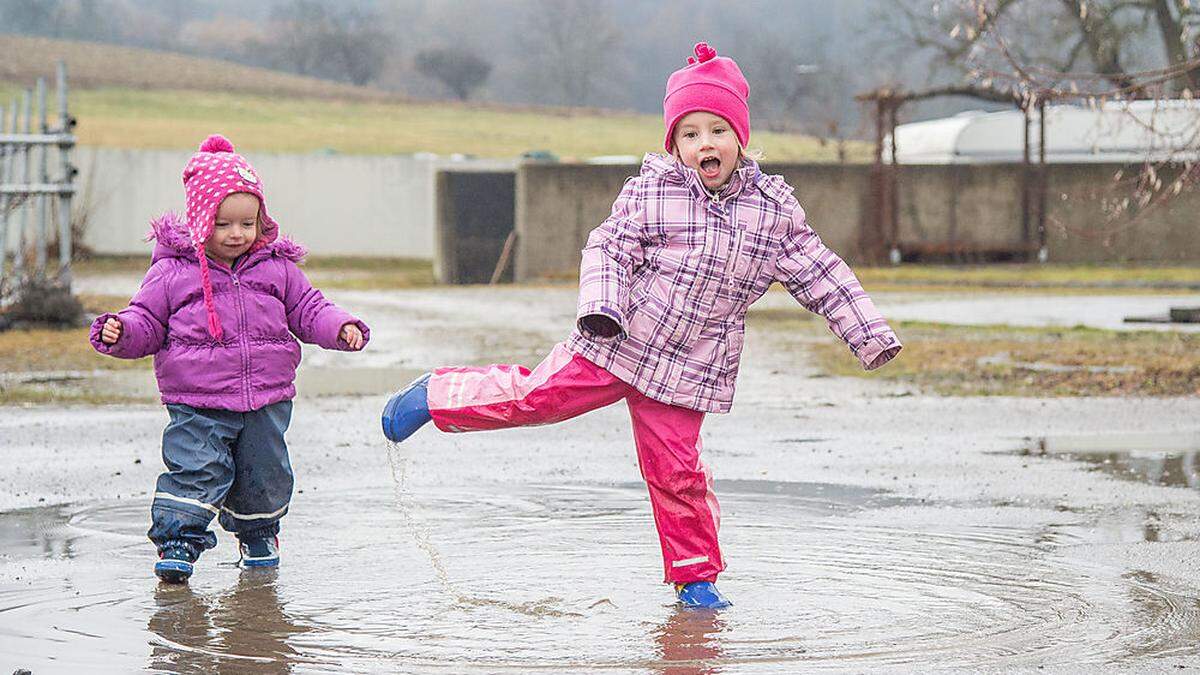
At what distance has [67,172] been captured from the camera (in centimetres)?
1590

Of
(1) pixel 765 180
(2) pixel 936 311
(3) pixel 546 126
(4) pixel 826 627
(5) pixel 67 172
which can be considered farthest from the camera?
(3) pixel 546 126

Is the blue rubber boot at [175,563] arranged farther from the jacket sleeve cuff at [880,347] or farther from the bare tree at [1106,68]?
the bare tree at [1106,68]

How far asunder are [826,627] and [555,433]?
472 cm

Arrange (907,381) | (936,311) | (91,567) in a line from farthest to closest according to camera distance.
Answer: (936,311) → (907,381) → (91,567)

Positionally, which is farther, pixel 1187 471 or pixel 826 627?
pixel 1187 471

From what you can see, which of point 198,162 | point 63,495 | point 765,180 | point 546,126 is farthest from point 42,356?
point 546,126

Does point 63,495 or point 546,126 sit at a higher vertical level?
point 546,126

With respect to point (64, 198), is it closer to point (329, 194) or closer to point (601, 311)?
point (601, 311)

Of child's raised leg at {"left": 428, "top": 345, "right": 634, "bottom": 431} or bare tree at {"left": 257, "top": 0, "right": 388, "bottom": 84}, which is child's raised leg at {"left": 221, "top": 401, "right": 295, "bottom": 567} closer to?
child's raised leg at {"left": 428, "top": 345, "right": 634, "bottom": 431}

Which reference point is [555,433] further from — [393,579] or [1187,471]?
[393,579]

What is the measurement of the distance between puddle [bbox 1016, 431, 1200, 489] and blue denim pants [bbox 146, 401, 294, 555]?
3747 millimetres

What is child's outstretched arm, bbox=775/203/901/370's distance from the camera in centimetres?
557

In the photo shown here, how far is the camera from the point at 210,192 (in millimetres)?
6113

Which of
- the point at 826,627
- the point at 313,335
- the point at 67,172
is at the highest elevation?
the point at 67,172
